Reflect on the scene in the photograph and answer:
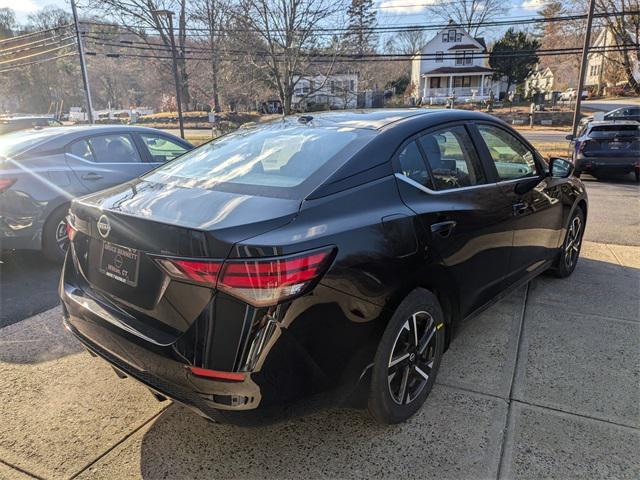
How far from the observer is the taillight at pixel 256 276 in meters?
1.76

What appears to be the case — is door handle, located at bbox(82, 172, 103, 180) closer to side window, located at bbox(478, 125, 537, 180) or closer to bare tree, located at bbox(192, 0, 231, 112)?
side window, located at bbox(478, 125, 537, 180)

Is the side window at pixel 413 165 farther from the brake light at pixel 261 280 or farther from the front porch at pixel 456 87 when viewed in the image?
the front porch at pixel 456 87

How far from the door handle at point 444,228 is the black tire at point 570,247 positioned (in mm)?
2179

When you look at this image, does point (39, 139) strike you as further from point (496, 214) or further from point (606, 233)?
point (606, 233)

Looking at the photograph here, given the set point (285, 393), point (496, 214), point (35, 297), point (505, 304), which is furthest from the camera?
point (35, 297)

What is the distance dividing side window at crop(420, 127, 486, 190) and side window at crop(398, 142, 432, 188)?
0.23 feet

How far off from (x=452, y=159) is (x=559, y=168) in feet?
5.34

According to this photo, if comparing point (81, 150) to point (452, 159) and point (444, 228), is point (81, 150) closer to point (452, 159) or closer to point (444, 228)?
point (452, 159)

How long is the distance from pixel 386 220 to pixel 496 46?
6171cm

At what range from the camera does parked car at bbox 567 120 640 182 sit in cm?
1078

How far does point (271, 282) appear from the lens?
177 centimetres

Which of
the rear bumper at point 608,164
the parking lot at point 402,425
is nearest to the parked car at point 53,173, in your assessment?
the parking lot at point 402,425

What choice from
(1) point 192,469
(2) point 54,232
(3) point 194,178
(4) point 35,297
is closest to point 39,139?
(2) point 54,232

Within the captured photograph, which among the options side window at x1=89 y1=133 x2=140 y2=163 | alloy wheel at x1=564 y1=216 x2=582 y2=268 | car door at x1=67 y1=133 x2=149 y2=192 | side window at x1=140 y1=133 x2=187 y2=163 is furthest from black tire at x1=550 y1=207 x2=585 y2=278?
side window at x1=89 y1=133 x2=140 y2=163
